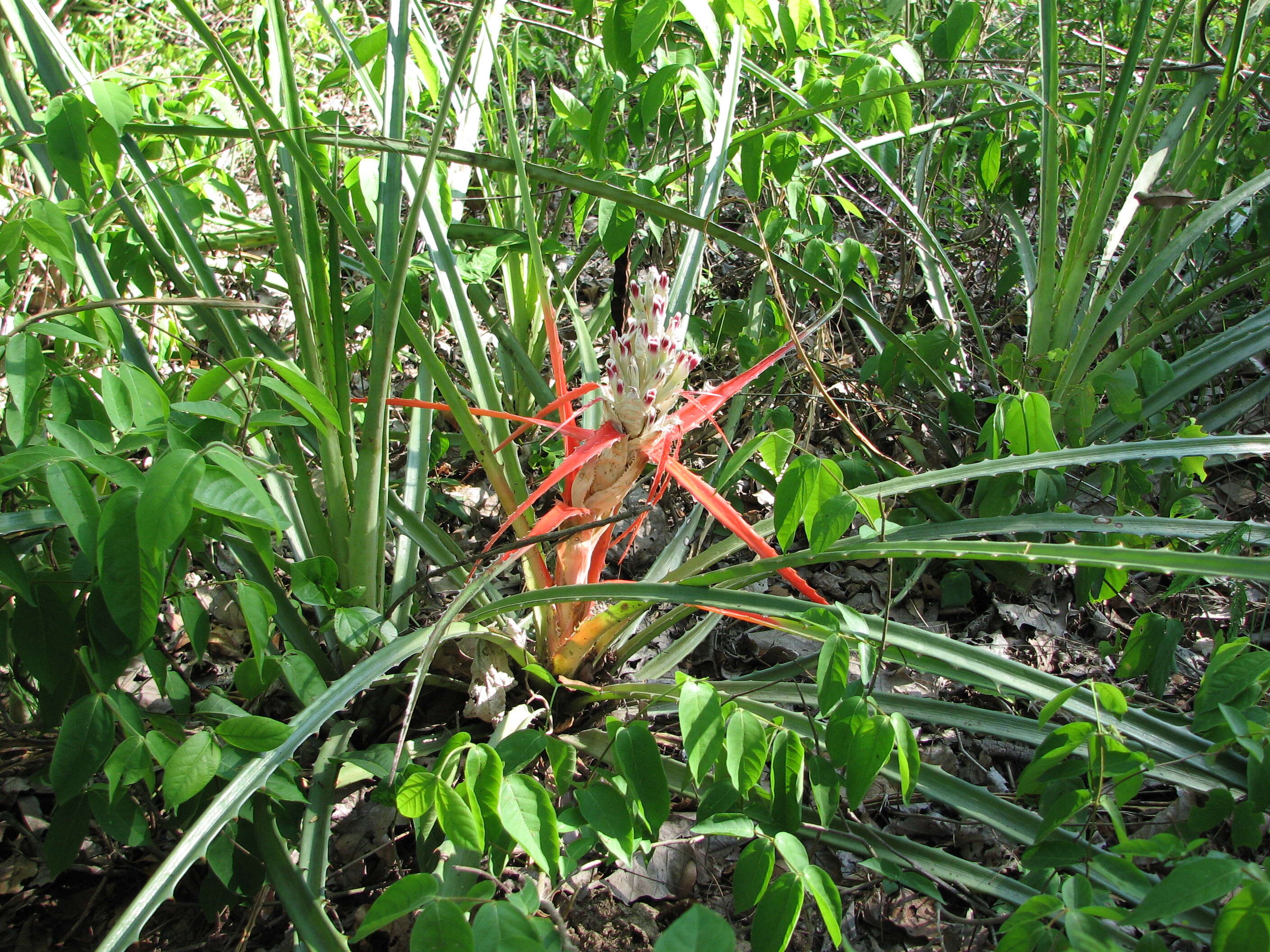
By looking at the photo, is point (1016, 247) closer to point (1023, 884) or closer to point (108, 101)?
Result: point (1023, 884)

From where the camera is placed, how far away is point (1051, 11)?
165 centimetres

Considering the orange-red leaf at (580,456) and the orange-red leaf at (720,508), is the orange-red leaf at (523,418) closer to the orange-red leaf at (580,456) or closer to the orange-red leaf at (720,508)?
the orange-red leaf at (580,456)

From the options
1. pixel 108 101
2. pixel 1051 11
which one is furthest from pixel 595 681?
pixel 1051 11

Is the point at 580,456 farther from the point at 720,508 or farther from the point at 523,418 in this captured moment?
the point at 720,508

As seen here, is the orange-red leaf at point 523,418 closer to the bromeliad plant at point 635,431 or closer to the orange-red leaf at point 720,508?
the bromeliad plant at point 635,431

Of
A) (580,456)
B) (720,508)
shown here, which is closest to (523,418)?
(580,456)

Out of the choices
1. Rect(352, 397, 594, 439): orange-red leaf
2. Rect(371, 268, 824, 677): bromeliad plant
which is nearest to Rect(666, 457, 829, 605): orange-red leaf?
Rect(371, 268, 824, 677): bromeliad plant

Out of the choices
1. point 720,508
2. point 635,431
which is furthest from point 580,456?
point 720,508

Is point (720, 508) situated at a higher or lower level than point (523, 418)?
lower

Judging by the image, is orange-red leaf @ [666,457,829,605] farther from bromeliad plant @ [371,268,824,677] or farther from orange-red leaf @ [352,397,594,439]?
orange-red leaf @ [352,397,594,439]

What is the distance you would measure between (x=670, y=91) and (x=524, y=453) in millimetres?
914

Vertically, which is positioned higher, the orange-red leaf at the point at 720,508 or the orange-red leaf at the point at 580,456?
the orange-red leaf at the point at 580,456

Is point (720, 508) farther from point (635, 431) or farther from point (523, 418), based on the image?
point (523, 418)

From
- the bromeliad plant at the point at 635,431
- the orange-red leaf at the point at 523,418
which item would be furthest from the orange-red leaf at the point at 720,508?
the orange-red leaf at the point at 523,418
